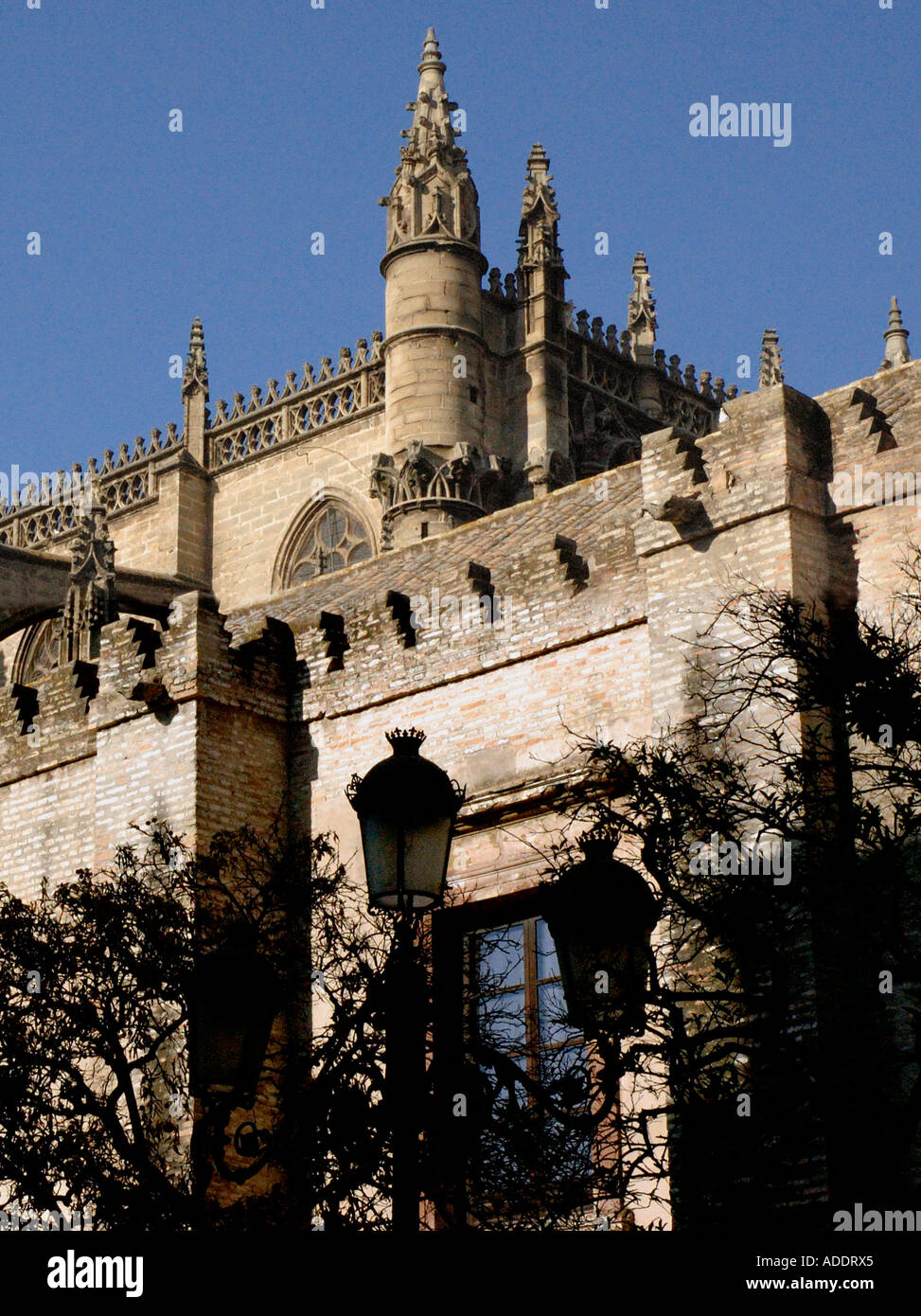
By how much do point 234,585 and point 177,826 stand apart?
66.0 ft

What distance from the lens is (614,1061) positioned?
7828mm

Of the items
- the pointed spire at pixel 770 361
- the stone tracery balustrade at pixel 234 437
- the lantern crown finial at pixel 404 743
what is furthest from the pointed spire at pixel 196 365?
the lantern crown finial at pixel 404 743

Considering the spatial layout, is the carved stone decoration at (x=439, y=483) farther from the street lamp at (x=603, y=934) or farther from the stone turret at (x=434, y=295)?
the street lamp at (x=603, y=934)

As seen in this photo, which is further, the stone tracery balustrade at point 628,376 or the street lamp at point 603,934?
the stone tracery balustrade at point 628,376

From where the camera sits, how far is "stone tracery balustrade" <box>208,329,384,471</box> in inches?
1286

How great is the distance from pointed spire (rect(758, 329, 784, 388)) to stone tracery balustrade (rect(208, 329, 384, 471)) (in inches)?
279

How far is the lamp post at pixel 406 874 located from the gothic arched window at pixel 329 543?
80.8ft

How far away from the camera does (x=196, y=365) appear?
36719 millimetres

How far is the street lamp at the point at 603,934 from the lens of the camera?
23.8 ft

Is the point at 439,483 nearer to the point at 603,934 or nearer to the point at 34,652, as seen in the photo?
the point at 34,652

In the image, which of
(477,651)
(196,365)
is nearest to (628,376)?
(196,365)

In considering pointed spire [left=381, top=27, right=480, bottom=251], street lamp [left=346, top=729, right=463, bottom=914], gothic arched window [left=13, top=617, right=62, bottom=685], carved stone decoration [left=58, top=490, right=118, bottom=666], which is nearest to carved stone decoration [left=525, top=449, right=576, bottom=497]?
pointed spire [left=381, top=27, right=480, bottom=251]

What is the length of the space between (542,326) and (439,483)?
3.89 metres

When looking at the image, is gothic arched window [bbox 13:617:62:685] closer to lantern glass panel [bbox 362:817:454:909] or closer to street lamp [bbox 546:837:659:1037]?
lantern glass panel [bbox 362:817:454:909]
